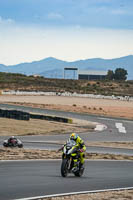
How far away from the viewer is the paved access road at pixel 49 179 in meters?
12.9

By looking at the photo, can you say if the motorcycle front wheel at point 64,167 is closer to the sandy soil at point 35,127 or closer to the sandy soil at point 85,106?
the sandy soil at point 35,127

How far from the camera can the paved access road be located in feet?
42.2

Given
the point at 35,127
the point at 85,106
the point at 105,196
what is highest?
the point at 105,196

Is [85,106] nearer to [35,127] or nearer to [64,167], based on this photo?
[35,127]

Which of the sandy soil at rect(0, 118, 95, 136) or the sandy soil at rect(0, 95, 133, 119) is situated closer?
the sandy soil at rect(0, 118, 95, 136)

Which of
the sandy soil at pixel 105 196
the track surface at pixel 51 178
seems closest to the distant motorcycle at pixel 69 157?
the track surface at pixel 51 178

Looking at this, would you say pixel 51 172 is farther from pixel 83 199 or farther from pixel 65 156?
pixel 83 199

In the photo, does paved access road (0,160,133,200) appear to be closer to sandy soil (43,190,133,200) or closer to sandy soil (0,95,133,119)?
sandy soil (43,190,133,200)

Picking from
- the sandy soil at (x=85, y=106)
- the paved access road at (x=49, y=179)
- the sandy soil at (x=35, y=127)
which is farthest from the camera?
the sandy soil at (x=85, y=106)

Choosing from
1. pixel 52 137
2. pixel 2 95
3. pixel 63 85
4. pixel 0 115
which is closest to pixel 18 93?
pixel 2 95

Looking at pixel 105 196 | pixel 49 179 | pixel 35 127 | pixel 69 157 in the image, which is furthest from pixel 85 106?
pixel 105 196

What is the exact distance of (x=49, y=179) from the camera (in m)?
15.0

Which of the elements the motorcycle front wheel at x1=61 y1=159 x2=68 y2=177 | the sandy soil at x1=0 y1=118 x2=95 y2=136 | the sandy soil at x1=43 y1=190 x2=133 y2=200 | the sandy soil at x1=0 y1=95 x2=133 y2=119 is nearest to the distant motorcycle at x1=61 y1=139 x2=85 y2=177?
the motorcycle front wheel at x1=61 y1=159 x2=68 y2=177

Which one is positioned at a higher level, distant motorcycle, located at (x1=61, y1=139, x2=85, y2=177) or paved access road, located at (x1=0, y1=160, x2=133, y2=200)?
distant motorcycle, located at (x1=61, y1=139, x2=85, y2=177)
